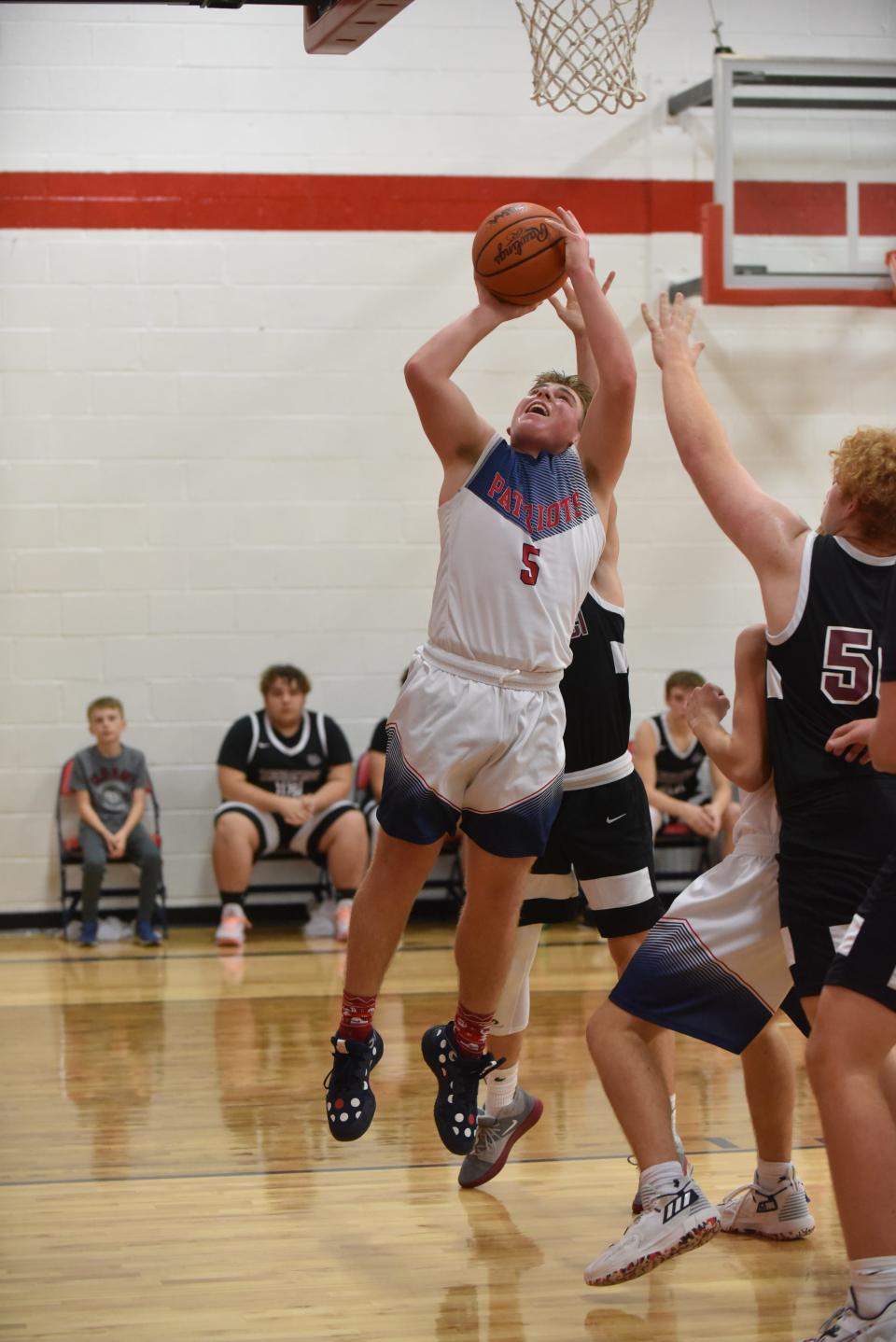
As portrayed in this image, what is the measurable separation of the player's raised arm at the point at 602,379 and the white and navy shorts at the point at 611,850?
0.83m

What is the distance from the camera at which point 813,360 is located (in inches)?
392

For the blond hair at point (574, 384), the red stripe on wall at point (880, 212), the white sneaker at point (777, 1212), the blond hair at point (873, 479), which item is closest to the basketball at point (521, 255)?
the blond hair at point (574, 384)

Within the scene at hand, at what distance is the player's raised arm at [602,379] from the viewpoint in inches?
152

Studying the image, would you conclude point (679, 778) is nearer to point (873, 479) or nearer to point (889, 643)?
point (873, 479)

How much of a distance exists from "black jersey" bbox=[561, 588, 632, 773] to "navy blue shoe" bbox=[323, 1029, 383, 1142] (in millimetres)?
999

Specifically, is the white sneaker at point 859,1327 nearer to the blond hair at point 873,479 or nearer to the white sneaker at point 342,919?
the blond hair at point 873,479

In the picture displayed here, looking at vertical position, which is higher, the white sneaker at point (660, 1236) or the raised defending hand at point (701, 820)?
the white sneaker at point (660, 1236)

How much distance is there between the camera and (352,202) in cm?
949

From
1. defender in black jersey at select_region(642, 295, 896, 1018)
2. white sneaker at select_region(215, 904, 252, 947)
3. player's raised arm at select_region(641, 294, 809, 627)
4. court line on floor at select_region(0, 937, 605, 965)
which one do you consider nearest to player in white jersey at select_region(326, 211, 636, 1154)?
player's raised arm at select_region(641, 294, 809, 627)

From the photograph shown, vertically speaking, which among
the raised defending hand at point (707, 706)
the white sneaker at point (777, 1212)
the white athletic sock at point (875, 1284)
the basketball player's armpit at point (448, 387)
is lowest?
the white sneaker at point (777, 1212)

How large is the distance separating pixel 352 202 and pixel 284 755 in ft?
11.2

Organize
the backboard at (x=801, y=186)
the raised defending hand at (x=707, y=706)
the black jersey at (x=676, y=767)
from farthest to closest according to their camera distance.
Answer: the black jersey at (x=676, y=767) → the backboard at (x=801, y=186) → the raised defending hand at (x=707, y=706)

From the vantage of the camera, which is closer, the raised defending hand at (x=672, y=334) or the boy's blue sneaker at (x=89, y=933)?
the raised defending hand at (x=672, y=334)

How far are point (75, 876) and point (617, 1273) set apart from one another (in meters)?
6.46
